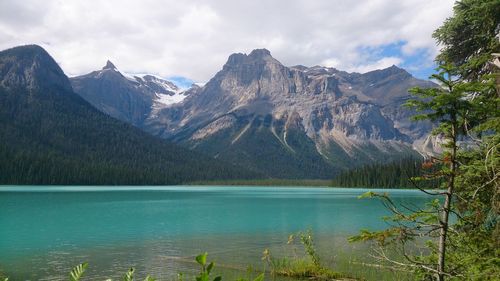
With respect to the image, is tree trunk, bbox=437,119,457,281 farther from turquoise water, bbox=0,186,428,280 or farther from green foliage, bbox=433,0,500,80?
turquoise water, bbox=0,186,428,280

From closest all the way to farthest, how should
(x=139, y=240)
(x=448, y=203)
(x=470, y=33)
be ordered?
(x=448, y=203) → (x=470, y=33) → (x=139, y=240)

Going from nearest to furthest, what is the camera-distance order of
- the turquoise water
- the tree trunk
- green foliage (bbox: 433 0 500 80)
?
the tree trunk < green foliage (bbox: 433 0 500 80) < the turquoise water

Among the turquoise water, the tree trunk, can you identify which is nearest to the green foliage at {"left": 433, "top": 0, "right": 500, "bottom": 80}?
the turquoise water

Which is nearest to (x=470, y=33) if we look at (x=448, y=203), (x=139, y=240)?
(x=448, y=203)

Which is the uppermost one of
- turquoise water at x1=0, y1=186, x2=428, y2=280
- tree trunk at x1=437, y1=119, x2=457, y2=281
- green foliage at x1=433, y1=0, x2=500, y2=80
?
green foliage at x1=433, y1=0, x2=500, y2=80

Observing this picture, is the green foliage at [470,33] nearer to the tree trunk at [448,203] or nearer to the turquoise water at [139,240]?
the turquoise water at [139,240]

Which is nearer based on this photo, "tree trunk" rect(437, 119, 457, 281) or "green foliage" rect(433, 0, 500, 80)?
"tree trunk" rect(437, 119, 457, 281)

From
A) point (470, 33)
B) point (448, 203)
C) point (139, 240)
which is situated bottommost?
point (139, 240)

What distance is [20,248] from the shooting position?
32375 millimetres

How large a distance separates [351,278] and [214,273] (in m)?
6.90

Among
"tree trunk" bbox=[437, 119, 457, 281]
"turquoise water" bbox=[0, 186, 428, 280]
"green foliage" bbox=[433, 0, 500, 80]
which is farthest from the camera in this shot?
"turquoise water" bbox=[0, 186, 428, 280]

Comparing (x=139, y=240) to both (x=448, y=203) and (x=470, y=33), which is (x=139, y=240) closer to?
(x=470, y=33)

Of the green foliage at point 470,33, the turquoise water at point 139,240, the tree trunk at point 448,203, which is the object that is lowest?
the turquoise water at point 139,240

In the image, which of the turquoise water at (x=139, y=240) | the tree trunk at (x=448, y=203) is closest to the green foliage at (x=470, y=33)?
the turquoise water at (x=139, y=240)
